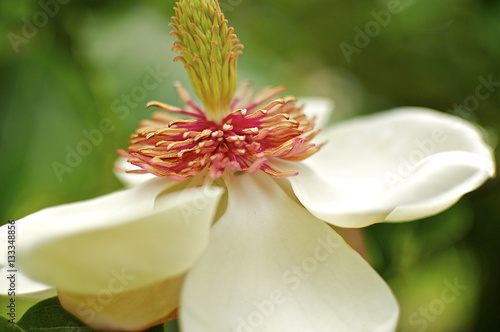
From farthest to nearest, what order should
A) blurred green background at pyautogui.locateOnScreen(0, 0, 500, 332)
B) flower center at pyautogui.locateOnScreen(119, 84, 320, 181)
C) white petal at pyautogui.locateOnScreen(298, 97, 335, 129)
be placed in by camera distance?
white petal at pyautogui.locateOnScreen(298, 97, 335, 129), blurred green background at pyautogui.locateOnScreen(0, 0, 500, 332), flower center at pyautogui.locateOnScreen(119, 84, 320, 181)

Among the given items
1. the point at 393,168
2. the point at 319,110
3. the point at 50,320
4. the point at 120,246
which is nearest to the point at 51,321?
the point at 50,320

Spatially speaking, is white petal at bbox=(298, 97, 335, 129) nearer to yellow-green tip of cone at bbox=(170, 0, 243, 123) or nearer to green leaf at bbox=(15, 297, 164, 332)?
yellow-green tip of cone at bbox=(170, 0, 243, 123)

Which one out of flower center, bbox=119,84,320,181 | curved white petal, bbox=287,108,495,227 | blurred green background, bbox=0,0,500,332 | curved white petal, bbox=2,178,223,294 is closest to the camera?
curved white petal, bbox=2,178,223,294

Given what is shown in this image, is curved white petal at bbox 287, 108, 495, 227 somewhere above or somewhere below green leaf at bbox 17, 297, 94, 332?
below

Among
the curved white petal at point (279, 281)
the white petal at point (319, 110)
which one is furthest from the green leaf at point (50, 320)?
the white petal at point (319, 110)

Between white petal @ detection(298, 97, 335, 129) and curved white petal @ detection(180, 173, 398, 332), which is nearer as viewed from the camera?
curved white petal @ detection(180, 173, 398, 332)

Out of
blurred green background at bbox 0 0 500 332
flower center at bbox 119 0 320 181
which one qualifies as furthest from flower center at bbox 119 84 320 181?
blurred green background at bbox 0 0 500 332

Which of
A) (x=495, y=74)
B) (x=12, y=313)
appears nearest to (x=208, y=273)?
(x=12, y=313)

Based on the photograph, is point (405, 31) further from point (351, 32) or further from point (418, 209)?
point (418, 209)
